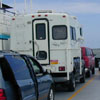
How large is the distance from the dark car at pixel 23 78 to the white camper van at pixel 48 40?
14.3 ft

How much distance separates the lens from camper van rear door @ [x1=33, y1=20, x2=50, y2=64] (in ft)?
44.8

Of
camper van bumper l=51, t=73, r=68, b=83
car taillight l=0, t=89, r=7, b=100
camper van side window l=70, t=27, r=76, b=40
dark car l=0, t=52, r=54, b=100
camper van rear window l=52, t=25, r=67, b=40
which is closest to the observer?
car taillight l=0, t=89, r=7, b=100

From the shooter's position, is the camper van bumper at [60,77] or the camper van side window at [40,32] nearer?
the camper van bumper at [60,77]

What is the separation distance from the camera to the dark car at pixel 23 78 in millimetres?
6375

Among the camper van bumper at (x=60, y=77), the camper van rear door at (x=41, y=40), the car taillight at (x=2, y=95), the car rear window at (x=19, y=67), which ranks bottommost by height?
the camper van bumper at (x=60, y=77)

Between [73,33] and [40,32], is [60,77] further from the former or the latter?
[73,33]

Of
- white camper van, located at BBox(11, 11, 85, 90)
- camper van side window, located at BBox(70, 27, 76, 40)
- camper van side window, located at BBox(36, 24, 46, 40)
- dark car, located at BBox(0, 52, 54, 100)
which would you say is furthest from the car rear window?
camper van side window, located at BBox(70, 27, 76, 40)

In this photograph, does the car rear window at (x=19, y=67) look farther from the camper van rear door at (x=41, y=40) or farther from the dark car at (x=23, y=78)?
the camper van rear door at (x=41, y=40)

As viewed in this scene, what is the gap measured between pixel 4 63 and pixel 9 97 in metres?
0.71

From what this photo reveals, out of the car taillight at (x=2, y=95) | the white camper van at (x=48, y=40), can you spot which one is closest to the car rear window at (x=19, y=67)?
the car taillight at (x=2, y=95)

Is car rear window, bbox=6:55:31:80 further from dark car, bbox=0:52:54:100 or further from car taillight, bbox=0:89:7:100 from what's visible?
car taillight, bbox=0:89:7:100

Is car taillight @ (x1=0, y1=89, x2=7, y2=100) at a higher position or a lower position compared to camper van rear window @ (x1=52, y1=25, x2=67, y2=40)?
lower

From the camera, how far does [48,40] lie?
538 inches

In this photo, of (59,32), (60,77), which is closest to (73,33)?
(59,32)
